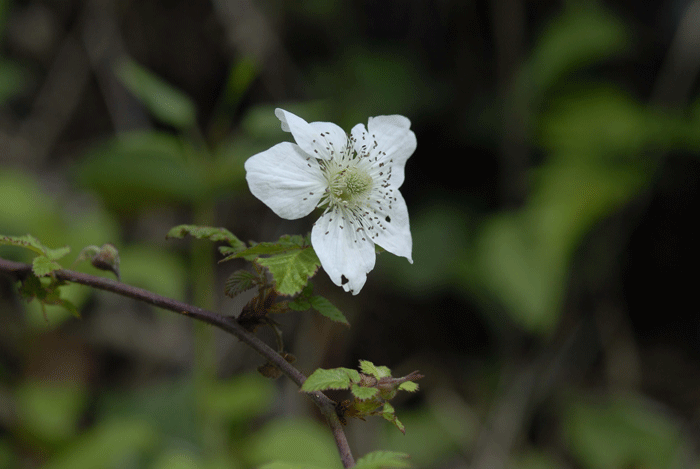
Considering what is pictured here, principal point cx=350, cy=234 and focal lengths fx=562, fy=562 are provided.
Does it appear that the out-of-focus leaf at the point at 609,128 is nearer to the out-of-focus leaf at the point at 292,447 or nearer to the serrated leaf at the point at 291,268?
the out-of-focus leaf at the point at 292,447

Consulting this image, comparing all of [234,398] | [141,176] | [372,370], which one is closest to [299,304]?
[372,370]

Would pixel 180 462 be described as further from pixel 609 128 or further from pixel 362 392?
pixel 609 128

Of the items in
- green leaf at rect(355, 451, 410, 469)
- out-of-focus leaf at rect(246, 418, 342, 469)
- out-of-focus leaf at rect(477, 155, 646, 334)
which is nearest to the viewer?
green leaf at rect(355, 451, 410, 469)

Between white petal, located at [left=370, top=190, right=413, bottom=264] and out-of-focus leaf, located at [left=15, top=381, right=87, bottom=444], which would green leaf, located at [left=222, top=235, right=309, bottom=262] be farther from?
out-of-focus leaf, located at [left=15, top=381, right=87, bottom=444]

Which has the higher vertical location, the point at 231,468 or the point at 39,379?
the point at 39,379

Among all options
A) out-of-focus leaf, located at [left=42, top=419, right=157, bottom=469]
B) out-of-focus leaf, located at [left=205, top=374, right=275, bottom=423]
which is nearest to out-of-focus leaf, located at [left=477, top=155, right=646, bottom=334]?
out-of-focus leaf, located at [left=205, top=374, right=275, bottom=423]

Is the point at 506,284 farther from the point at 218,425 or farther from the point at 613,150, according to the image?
the point at 218,425

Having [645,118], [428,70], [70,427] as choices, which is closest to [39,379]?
[70,427]
